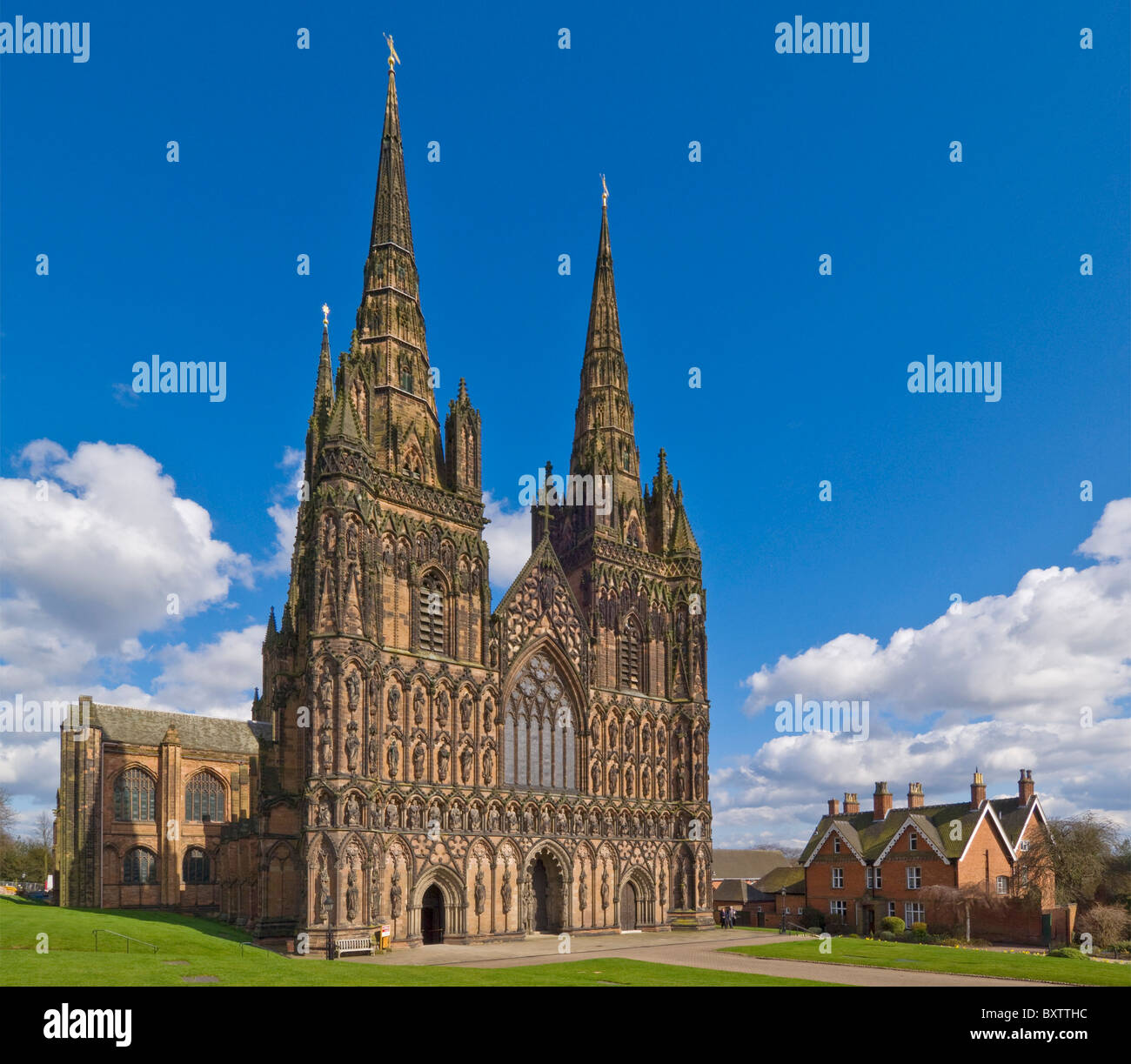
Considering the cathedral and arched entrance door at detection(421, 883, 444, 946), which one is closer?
the cathedral

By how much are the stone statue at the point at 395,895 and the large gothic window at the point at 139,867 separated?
27.5 meters

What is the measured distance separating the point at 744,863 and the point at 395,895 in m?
50.3

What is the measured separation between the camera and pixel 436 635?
53.4 metres

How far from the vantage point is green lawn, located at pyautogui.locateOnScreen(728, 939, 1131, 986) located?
35.4 m

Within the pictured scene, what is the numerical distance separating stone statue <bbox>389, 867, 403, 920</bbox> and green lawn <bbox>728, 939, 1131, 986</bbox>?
1539 cm

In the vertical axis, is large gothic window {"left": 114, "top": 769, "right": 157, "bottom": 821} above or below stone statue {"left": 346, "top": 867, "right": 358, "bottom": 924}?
above

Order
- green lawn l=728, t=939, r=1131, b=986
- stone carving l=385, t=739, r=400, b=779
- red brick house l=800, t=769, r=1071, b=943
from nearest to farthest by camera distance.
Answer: green lawn l=728, t=939, r=1131, b=986, stone carving l=385, t=739, r=400, b=779, red brick house l=800, t=769, r=1071, b=943

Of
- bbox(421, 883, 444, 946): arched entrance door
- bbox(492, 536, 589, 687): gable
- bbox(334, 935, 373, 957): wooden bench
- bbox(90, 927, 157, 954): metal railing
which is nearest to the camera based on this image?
bbox(90, 927, 157, 954): metal railing

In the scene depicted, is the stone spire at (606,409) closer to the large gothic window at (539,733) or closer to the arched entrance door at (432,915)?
the large gothic window at (539,733)

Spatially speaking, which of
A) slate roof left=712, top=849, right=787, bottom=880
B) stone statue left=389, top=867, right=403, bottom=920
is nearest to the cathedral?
stone statue left=389, top=867, right=403, bottom=920

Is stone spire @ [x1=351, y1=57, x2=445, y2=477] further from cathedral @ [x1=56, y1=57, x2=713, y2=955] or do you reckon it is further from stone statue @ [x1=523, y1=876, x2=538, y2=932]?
stone statue @ [x1=523, y1=876, x2=538, y2=932]

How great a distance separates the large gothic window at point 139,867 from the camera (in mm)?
65938
